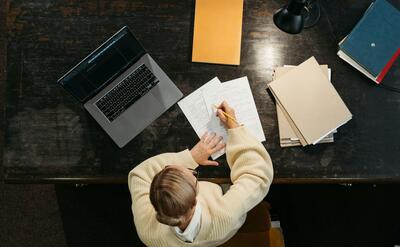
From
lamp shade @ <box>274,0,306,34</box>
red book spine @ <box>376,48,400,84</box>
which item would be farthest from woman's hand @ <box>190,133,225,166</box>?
red book spine @ <box>376,48,400,84</box>

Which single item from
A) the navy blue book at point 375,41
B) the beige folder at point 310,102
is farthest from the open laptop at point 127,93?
the navy blue book at point 375,41

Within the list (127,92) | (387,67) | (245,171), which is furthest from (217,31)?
(387,67)

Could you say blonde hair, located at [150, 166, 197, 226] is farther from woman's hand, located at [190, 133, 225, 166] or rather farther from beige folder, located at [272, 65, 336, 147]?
beige folder, located at [272, 65, 336, 147]

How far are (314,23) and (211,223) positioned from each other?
0.83 m

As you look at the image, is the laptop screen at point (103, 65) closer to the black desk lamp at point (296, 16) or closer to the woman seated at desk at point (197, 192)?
the woman seated at desk at point (197, 192)

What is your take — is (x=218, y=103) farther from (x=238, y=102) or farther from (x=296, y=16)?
(x=296, y=16)

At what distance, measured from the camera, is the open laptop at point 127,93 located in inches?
52.9

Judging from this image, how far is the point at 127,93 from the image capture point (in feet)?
4.59

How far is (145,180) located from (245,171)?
0.33 meters

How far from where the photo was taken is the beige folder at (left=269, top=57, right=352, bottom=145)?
1.38 m

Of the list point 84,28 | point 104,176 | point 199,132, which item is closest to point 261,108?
point 199,132

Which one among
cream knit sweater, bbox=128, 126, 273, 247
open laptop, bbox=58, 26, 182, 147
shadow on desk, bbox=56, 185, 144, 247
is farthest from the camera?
shadow on desk, bbox=56, 185, 144, 247

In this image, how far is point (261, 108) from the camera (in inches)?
55.9

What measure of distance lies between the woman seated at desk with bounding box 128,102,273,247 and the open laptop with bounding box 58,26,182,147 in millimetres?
158
